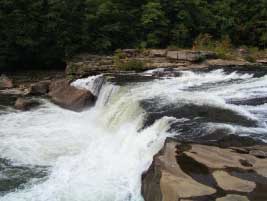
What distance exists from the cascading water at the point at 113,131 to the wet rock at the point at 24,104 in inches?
16.0

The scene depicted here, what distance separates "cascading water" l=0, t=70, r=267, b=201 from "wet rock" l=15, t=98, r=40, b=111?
407mm

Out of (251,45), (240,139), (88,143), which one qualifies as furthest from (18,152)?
(251,45)

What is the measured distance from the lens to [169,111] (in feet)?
38.2

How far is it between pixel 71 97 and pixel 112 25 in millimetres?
10541

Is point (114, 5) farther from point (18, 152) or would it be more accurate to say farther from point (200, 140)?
point (200, 140)

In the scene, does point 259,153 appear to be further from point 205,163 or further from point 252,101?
point 252,101

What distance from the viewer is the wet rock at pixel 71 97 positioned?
1573cm

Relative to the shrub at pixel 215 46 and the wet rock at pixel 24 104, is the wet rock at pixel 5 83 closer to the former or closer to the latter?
the wet rock at pixel 24 104

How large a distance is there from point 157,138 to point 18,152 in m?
4.02

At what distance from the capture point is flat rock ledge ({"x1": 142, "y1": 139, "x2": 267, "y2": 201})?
266 inches

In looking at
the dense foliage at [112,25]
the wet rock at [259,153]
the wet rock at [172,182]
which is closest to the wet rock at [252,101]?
the wet rock at [259,153]

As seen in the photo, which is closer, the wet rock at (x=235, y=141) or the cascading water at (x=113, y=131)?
the wet rock at (x=235, y=141)

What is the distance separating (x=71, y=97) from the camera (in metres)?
16.3

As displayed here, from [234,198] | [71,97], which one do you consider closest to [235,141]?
[234,198]
